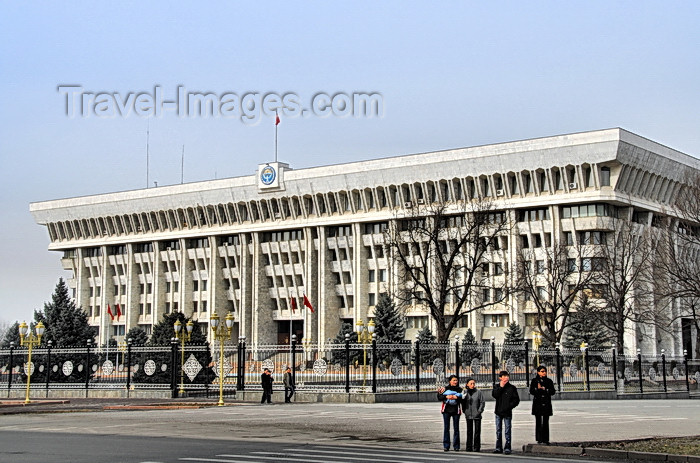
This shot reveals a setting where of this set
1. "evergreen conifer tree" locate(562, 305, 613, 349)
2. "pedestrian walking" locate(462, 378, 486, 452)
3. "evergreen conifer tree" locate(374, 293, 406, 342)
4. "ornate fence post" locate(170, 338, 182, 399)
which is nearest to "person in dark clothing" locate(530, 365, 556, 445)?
"pedestrian walking" locate(462, 378, 486, 452)

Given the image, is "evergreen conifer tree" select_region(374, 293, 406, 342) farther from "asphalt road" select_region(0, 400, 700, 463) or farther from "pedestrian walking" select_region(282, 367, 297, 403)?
→ "asphalt road" select_region(0, 400, 700, 463)

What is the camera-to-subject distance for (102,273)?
111188 millimetres

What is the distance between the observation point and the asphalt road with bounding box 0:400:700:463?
16338 mm

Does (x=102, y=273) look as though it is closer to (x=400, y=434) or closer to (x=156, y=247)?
(x=156, y=247)

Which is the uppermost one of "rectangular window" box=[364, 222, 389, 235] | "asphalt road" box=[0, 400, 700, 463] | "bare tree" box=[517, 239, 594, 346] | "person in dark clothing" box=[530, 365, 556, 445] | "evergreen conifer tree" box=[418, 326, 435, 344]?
"rectangular window" box=[364, 222, 389, 235]

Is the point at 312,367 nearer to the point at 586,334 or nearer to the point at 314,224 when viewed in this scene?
the point at 586,334

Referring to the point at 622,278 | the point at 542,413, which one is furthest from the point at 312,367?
the point at 622,278

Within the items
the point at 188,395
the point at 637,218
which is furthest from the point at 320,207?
the point at 188,395

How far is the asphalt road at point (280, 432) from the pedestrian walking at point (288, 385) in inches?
114

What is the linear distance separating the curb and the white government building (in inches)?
2365

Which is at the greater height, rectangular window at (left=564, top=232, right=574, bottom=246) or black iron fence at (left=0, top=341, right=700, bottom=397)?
rectangular window at (left=564, top=232, right=574, bottom=246)

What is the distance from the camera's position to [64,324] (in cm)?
7950

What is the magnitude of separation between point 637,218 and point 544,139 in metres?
12.6

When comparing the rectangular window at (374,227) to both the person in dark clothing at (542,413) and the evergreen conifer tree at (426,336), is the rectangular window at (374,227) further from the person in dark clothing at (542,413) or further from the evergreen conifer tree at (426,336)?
the person in dark clothing at (542,413)
